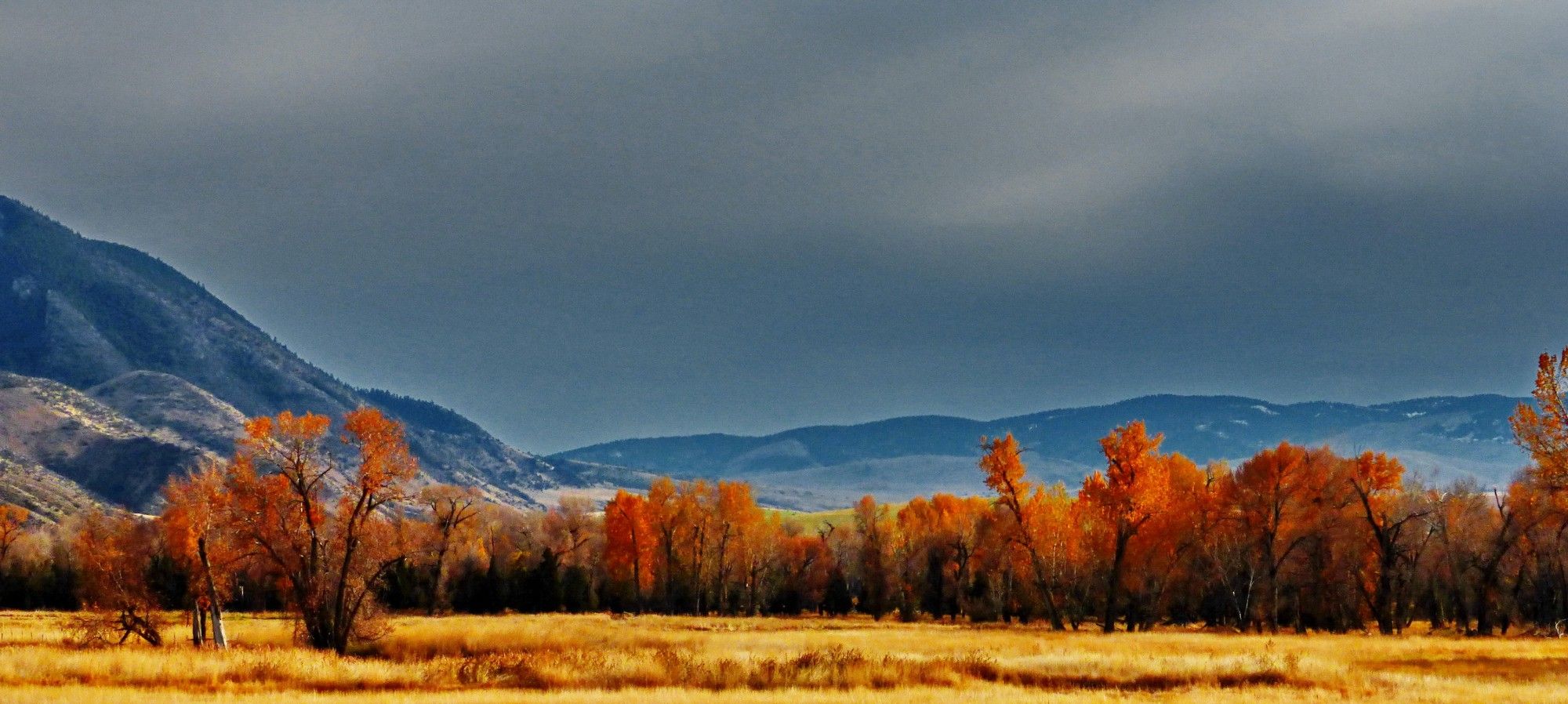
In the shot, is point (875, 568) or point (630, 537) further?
point (875, 568)

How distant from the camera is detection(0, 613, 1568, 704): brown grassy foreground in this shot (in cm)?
3105

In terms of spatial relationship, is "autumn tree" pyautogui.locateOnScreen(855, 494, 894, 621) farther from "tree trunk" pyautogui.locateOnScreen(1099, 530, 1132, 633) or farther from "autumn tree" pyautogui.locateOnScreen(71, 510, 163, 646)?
"autumn tree" pyautogui.locateOnScreen(71, 510, 163, 646)

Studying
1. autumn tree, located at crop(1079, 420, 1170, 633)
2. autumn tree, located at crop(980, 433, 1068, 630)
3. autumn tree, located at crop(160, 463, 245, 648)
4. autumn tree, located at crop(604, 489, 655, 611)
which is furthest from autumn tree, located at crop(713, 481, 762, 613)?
autumn tree, located at crop(160, 463, 245, 648)

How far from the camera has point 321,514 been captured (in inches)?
1953

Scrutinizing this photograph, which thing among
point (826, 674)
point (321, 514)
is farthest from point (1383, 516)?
point (321, 514)

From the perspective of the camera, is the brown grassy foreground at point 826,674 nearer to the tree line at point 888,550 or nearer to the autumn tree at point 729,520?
the tree line at point 888,550

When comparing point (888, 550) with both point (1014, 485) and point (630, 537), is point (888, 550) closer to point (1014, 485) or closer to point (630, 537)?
point (630, 537)

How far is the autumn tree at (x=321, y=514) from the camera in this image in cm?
4831

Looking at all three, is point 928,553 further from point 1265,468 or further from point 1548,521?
point 1548,521

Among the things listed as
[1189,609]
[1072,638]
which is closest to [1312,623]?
[1189,609]

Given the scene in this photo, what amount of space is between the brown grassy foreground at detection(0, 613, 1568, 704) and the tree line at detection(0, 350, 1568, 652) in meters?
5.88

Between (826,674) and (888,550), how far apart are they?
272 ft

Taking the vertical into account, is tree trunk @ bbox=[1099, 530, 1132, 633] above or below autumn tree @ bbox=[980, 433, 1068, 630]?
below

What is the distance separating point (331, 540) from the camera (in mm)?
49875
